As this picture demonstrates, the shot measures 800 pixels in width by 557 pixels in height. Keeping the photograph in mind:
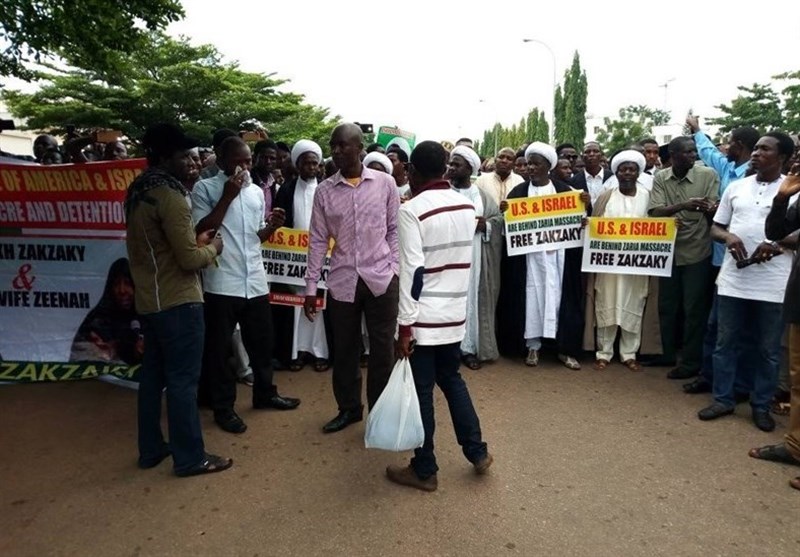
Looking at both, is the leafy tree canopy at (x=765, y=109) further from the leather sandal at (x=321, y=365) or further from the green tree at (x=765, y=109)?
the leather sandal at (x=321, y=365)

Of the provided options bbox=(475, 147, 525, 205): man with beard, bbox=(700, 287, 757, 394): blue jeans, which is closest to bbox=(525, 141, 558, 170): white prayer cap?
bbox=(475, 147, 525, 205): man with beard

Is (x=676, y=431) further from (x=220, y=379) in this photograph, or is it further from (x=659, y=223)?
(x=220, y=379)

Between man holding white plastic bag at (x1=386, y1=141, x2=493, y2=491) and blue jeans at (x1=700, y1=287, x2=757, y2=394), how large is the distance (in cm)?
257

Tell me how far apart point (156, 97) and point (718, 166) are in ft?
65.9

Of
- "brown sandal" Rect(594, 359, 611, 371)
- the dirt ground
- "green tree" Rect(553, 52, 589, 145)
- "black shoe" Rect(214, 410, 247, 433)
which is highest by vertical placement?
"green tree" Rect(553, 52, 589, 145)

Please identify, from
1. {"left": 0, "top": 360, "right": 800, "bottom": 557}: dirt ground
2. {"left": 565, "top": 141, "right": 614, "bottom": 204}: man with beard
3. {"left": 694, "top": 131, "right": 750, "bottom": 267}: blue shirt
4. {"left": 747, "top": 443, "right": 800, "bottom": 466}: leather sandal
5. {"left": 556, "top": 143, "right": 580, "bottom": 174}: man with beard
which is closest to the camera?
{"left": 0, "top": 360, "right": 800, "bottom": 557}: dirt ground

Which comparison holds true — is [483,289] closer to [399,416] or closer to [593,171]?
[593,171]

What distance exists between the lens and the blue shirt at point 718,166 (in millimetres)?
4992

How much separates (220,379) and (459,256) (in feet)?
6.85

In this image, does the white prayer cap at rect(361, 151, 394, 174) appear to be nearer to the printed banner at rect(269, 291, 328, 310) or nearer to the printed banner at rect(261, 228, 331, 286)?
the printed banner at rect(261, 228, 331, 286)

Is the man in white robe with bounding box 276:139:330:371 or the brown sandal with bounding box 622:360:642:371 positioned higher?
the man in white robe with bounding box 276:139:330:371

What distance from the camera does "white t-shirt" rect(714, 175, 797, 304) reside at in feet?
13.0

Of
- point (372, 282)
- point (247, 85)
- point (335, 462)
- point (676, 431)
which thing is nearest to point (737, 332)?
point (676, 431)

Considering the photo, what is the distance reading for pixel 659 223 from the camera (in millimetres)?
5254
